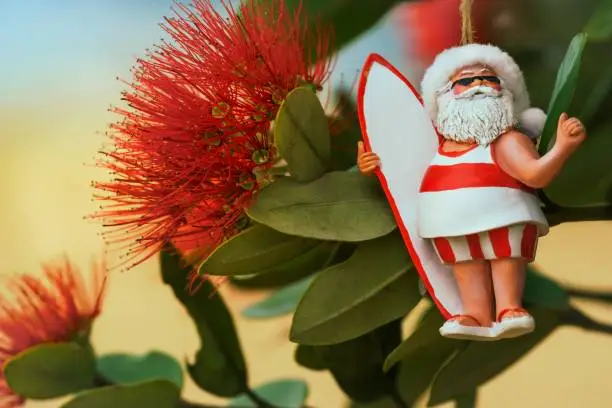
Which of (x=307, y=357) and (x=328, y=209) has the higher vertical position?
(x=328, y=209)

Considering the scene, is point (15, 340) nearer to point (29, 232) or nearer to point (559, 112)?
point (29, 232)

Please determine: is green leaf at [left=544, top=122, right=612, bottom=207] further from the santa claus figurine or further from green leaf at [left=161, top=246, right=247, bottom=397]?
green leaf at [left=161, top=246, right=247, bottom=397]

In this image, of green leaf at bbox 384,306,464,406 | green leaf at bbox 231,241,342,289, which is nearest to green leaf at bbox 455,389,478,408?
green leaf at bbox 384,306,464,406

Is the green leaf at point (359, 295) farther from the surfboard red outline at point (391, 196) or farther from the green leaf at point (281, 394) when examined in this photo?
the green leaf at point (281, 394)

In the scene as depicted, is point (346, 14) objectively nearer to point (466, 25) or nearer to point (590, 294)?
point (466, 25)

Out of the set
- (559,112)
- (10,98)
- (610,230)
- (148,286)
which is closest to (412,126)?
(559,112)

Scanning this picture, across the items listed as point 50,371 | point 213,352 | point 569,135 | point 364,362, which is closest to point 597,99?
point 569,135
